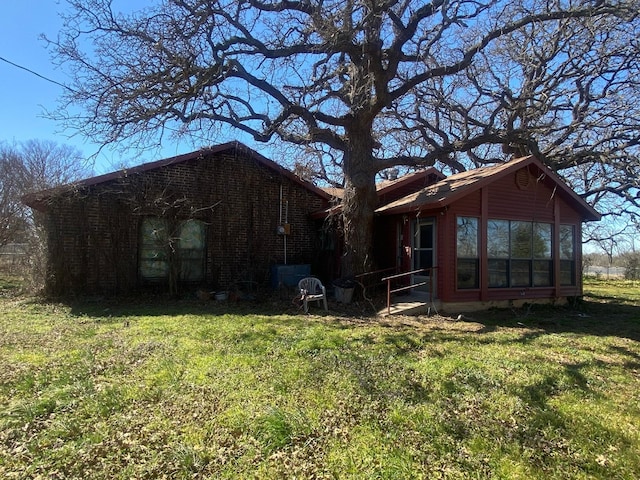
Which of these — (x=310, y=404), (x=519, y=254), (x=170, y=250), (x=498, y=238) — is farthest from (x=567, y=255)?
(x=170, y=250)

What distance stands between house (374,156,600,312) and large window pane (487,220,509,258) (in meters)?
0.03

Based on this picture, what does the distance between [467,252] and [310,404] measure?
781 cm

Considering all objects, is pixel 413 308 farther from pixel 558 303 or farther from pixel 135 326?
pixel 135 326

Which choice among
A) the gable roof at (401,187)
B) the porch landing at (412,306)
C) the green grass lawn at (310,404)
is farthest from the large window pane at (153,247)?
the porch landing at (412,306)

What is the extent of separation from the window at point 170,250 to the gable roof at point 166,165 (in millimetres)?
1463

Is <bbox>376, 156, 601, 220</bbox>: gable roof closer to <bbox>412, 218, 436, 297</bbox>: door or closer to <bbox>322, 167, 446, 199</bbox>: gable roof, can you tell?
<bbox>412, 218, 436, 297</bbox>: door

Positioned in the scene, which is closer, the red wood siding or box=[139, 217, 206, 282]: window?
the red wood siding

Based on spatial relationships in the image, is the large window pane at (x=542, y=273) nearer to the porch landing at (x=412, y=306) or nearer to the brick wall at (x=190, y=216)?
the porch landing at (x=412, y=306)

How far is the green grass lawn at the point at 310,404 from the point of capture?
3.39m

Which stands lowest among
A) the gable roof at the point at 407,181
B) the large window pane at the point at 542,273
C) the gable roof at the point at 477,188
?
the large window pane at the point at 542,273

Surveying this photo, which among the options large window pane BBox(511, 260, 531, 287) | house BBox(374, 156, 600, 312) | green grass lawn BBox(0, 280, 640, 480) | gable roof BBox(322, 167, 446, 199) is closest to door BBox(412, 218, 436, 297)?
house BBox(374, 156, 600, 312)

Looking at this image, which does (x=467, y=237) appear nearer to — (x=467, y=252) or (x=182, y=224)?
(x=467, y=252)

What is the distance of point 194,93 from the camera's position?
9805mm

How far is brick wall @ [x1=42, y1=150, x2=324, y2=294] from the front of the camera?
11367 millimetres
